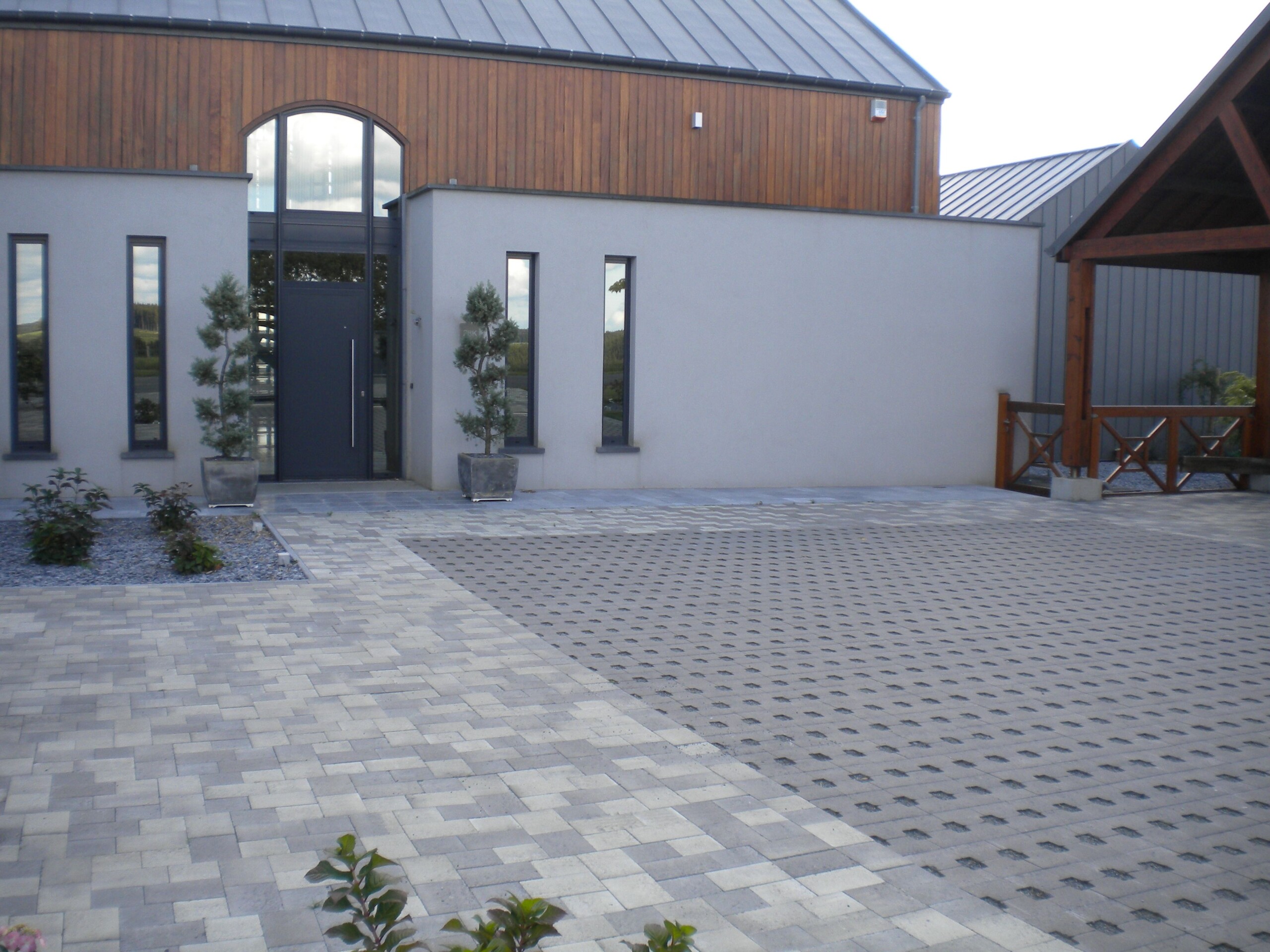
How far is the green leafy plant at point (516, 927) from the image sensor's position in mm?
2010

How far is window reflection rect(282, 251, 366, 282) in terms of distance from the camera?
13.3 metres

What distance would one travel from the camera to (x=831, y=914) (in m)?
3.45

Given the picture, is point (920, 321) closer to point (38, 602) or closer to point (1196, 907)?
point (38, 602)

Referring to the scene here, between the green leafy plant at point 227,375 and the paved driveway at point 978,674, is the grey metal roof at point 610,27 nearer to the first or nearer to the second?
the green leafy plant at point 227,375

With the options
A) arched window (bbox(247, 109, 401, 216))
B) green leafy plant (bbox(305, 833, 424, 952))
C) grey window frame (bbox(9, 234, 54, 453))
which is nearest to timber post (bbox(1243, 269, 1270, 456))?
arched window (bbox(247, 109, 401, 216))

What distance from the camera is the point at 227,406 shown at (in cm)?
1155

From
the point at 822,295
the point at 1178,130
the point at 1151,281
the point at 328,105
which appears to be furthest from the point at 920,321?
the point at 328,105

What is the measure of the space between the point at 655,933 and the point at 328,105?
13.1m

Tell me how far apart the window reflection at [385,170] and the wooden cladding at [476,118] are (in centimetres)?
15

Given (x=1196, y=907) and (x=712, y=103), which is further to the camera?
(x=712, y=103)

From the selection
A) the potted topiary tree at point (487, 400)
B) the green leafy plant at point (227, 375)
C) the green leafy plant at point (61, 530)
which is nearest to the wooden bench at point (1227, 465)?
the potted topiary tree at point (487, 400)

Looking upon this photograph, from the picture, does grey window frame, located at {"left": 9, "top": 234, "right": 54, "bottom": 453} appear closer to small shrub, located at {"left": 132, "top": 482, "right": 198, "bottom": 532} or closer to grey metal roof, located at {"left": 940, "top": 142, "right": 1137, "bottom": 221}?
small shrub, located at {"left": 132, "top": 482, "right": 198, "bottom": 532}

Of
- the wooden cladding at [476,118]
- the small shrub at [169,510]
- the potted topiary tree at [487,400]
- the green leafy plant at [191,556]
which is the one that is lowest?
the green leafy plant at [191,556]

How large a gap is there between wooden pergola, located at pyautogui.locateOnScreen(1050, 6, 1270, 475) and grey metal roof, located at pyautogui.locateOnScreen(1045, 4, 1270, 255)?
1cm
